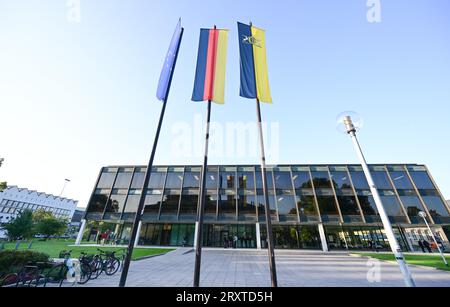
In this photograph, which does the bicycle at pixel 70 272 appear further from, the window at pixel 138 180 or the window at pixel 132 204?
the window at pixel 138 180

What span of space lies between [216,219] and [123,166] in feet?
61.4

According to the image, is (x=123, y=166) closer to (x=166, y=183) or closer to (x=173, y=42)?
(x=166, y=183)

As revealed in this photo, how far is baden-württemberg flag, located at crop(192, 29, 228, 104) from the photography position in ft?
22.8

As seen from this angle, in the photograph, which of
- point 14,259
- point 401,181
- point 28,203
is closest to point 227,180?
point 14,259

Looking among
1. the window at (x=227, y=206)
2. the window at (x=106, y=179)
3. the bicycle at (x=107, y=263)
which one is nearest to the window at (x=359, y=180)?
the window at (x=227, y=206)

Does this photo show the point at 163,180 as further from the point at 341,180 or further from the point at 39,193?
the point at 39,193

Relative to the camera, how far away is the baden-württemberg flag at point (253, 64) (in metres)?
7.01

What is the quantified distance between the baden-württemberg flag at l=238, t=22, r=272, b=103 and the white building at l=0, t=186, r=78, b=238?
6558 cm

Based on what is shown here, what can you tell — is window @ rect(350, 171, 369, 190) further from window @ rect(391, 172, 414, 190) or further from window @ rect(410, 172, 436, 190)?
window @ rect(410, 172, 436, 190)

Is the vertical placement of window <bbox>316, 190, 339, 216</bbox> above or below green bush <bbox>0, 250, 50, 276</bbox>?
above

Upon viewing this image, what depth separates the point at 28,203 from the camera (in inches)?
2687

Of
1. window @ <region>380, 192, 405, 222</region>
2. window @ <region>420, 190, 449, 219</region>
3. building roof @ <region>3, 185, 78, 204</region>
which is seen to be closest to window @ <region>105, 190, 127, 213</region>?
window @ <region>380, 192, 405, 222</region>
